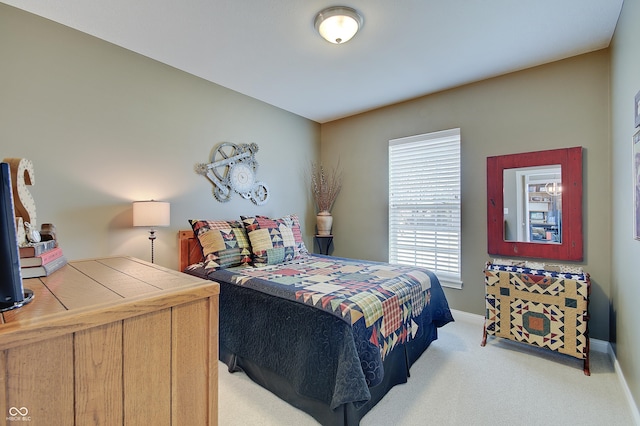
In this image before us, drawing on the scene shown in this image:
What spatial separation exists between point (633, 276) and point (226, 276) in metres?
2.77

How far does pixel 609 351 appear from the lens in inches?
95.0

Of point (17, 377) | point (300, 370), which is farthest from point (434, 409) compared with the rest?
point (17, 377)

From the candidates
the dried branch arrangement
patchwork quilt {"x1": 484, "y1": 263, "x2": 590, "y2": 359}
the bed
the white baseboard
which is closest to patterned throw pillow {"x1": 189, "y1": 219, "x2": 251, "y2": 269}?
the bed

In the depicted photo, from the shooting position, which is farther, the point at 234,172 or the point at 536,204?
the point at 234,172

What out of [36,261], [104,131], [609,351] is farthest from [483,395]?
[104,131]

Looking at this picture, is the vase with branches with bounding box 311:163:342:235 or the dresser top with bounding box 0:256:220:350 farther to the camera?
the vase with branches with bounding box 311:163:342:235

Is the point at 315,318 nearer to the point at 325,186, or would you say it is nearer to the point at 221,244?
the point at 221,244

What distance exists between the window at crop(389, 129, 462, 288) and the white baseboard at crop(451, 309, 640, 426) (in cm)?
33

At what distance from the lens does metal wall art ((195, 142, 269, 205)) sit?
A: 3.26 m

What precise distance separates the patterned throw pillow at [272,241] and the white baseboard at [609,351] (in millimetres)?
1957

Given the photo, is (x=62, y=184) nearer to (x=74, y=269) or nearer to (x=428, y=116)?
(x=74, y=269)

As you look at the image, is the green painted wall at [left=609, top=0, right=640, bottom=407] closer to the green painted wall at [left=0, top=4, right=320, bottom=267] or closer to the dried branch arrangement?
the dried branch arrangement

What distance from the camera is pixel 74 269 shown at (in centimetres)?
113

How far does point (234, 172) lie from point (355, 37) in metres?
1.94
